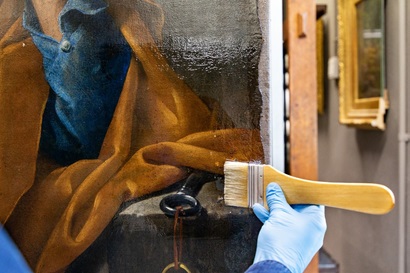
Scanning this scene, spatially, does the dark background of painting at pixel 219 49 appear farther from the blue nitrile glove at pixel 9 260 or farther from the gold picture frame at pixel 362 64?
the gold picture frame at pixel 362 64

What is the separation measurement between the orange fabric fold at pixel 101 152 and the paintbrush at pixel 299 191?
0.04 m

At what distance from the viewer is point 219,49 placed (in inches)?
28.9

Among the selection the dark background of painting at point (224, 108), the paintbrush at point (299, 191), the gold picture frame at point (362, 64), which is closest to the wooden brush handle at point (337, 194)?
the paintbrush at point (299, 191)

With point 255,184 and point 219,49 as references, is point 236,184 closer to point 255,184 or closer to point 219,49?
point 255,184

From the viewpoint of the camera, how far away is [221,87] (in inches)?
29.0

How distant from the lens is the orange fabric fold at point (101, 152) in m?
0.74

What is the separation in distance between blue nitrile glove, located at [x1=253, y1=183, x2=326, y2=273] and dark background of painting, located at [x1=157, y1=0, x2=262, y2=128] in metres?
0.16

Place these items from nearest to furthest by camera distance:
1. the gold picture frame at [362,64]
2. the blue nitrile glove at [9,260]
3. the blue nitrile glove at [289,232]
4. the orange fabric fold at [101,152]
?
the blue nitrile glove at [9,260]
the blue nitrile glove at [289,232]
the orange fabric fold at [101,152]
the gold picture frame at [362,64]

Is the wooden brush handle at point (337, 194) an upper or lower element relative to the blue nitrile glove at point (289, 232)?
upper

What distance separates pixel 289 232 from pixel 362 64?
1.16 metres

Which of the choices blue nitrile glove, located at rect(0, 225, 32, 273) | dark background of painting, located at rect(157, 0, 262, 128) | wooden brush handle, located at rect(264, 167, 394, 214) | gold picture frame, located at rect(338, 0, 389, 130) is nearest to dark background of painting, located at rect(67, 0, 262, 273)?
dark background of painting, located at rect(157, 0, 262, 128)

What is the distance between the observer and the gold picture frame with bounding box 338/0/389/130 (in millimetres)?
1408

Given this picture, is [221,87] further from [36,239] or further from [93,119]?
[36,239]

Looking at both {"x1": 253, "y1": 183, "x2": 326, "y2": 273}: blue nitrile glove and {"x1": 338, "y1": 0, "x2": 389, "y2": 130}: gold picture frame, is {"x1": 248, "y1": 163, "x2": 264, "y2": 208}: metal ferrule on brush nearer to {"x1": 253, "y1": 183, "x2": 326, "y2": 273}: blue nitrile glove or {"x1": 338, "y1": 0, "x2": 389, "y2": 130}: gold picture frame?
{"x1": 253, "y1": 183, "x2": 326, "y2": 273}: blue nitrile glove
